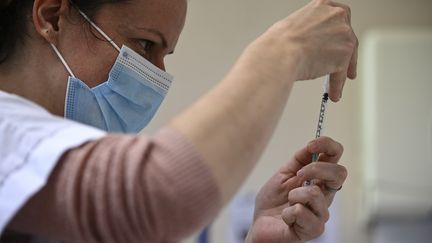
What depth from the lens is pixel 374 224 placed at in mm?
2410

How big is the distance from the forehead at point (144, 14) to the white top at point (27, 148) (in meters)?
0.30

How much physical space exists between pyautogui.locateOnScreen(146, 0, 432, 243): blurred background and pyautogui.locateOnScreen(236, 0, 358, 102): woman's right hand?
5.19ft

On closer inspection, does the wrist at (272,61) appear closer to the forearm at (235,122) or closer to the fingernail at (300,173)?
the forearm at (235,122)

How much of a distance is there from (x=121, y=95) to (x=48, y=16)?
0.59 ft

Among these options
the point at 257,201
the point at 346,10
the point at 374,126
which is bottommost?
the point at 257,201

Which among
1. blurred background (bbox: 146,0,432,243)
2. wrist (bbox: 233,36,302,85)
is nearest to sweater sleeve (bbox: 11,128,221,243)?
wrist (bbox: 233,36,302,85)

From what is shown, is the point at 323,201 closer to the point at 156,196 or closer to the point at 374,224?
the point at 156,196

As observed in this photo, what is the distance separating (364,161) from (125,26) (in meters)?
1.70

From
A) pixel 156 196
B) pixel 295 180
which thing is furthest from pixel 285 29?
pixel 295 180

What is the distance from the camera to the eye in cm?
101

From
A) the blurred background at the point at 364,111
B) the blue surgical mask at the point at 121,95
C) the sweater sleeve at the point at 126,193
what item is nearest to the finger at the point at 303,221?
the blue surgical mask at the point at 121,95

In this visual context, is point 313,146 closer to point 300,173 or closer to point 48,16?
point 300,173

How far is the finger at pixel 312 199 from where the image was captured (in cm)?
101

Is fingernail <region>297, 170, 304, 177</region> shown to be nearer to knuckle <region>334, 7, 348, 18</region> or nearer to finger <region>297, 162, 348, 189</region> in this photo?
finger <region>297, 162, 348, 189</region>
